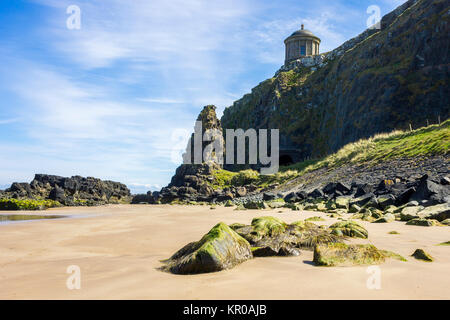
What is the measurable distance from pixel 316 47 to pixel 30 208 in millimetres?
110288

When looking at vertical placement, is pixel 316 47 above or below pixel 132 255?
above

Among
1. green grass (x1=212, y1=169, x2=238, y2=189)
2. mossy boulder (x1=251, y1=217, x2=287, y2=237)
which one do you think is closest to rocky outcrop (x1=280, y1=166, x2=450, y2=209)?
mossy boulder (x1=251, y1=217, x2=287, y2=237)

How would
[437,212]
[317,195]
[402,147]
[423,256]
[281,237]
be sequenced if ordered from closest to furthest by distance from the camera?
[423,256]
[281,237]
[437,212]
[317,195]
[402,147]

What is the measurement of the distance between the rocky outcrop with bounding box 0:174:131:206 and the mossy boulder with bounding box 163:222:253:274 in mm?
35454

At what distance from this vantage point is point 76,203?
3662 centimetres

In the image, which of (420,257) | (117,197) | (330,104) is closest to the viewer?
(420,257)

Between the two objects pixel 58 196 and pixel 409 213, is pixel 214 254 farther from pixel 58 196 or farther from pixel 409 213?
pixel 58 196

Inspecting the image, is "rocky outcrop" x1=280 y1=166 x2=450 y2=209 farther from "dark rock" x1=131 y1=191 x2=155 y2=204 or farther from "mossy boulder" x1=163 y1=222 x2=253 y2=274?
"dark rock" x1=131 y1=191 x2=155 y2=204

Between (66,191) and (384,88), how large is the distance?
2006 inches

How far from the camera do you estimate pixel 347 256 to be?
494cm

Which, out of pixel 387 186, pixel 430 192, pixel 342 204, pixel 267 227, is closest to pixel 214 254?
pixel 267 227

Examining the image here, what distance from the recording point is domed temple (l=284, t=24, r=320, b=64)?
371ft
